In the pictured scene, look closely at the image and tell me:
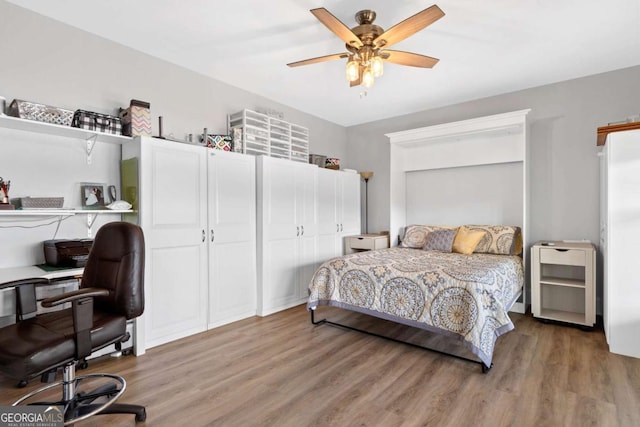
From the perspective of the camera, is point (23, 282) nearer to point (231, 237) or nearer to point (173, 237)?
point (173, 237)

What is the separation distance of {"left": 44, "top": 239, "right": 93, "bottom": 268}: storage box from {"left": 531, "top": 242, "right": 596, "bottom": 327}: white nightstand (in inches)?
163

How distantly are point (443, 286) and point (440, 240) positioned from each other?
1.61 meters

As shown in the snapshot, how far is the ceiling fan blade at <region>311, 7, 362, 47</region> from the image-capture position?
1988 millimetres

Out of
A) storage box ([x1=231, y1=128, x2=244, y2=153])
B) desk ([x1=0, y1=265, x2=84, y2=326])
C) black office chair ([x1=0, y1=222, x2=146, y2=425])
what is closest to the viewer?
black office chair ([x1=0, y1=222, x2=146, y2=425])

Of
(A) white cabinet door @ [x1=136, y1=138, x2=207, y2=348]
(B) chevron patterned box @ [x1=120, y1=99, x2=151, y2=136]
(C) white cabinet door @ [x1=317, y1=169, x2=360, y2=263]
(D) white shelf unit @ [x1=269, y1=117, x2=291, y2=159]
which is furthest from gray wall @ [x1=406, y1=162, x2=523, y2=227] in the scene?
(B) chevron patterned box @ [x1=120, y1=99, x2=151, y2=136]

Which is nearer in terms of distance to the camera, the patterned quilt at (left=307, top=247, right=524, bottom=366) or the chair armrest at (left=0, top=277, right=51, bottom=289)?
the chair armrest at (left=0, top=277, right=51, bottom=289)

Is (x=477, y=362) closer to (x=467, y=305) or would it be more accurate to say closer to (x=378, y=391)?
(x=467, y=305)

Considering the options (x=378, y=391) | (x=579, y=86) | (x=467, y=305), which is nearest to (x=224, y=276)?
(x=378, y=391)

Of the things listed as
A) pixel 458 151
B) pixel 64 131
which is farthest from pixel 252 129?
pixel 458 151

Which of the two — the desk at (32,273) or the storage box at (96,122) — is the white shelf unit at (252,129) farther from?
the desk at (32,273)

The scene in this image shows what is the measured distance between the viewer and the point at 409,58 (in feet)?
8.41

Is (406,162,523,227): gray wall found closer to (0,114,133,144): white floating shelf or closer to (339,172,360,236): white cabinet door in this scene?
(339,172,360,236): white cabinet door

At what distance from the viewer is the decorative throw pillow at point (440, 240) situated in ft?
13.1

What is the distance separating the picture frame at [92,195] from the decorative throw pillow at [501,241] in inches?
153
